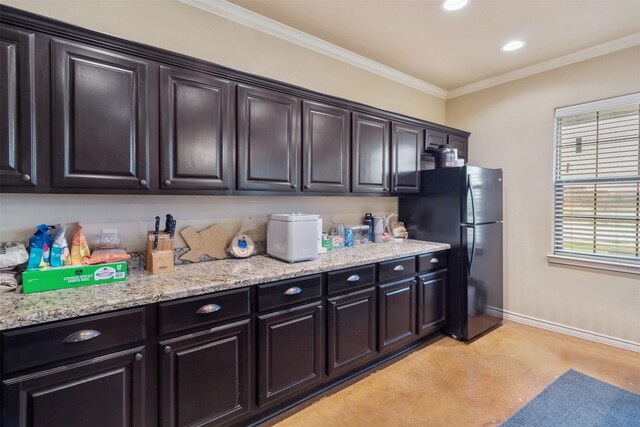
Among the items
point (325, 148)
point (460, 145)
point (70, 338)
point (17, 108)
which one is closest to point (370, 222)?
point (325, 148)

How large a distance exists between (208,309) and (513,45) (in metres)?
3.38

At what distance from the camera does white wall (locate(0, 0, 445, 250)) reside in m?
1.75

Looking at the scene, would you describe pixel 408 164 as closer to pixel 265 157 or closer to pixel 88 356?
pixel 265 157

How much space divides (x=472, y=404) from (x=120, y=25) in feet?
11.0

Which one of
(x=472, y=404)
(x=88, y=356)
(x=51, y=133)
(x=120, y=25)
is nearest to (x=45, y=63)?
(x=51, y=133)

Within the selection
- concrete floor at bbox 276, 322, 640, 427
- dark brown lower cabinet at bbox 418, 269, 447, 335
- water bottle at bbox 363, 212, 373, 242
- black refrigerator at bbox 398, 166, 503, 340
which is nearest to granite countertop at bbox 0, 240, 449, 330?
dark brown lower cabinet at bbox 418, 269, 447, 335

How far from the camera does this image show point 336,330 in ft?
7.28

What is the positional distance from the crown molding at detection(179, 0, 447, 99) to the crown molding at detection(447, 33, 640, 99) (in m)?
0.50

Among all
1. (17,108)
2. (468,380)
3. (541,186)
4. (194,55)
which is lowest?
(468,380)

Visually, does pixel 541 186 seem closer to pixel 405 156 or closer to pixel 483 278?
pixel 483 278

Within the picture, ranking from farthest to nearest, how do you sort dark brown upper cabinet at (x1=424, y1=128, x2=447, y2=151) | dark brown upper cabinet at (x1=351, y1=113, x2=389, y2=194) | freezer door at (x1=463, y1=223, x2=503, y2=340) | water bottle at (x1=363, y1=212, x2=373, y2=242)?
dark brown upper cabinet at (x1=424, y1=128, x2=447, y2=151)
water bottle at (x1=363, y1=212, x2=373, y2=242)
freezer door at (x1=463, y1=223, x2=503, y2=340)
dark brown upper cabinet at (x1=351, y1=113, x2=389, y2=194)

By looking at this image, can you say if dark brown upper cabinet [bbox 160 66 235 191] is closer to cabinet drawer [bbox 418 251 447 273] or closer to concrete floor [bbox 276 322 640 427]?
concrete floor [bbox 276 322 640 427]

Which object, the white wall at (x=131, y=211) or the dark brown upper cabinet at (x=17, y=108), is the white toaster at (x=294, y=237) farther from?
the dark brown upper cabinet at (x=17, y=108)

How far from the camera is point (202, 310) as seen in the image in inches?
63.9
